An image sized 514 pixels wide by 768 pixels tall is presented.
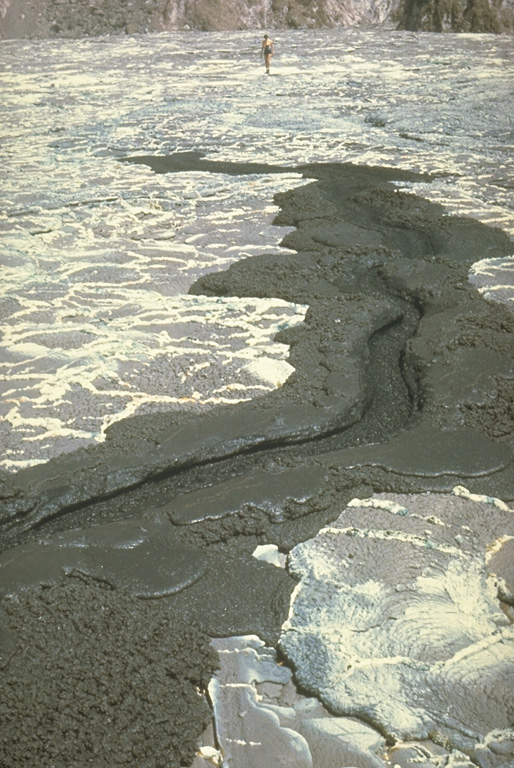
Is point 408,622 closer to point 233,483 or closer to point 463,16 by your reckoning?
point 233,483

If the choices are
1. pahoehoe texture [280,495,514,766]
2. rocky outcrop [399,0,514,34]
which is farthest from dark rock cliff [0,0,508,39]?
pahoehoe texture [280,495,514,766]

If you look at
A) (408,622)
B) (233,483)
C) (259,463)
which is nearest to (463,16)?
(259,463)

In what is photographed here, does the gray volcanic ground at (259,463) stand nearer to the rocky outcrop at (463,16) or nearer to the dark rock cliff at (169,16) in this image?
the rocky outcrop at (463,16)

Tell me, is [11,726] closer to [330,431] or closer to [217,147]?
[330,431]

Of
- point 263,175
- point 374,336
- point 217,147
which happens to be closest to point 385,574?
point 374,336

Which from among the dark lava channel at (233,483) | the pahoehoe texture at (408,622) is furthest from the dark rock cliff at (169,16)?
the pahoehoe texture at (408,622)

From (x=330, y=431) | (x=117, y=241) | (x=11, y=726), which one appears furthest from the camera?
(x=117, y=241)
